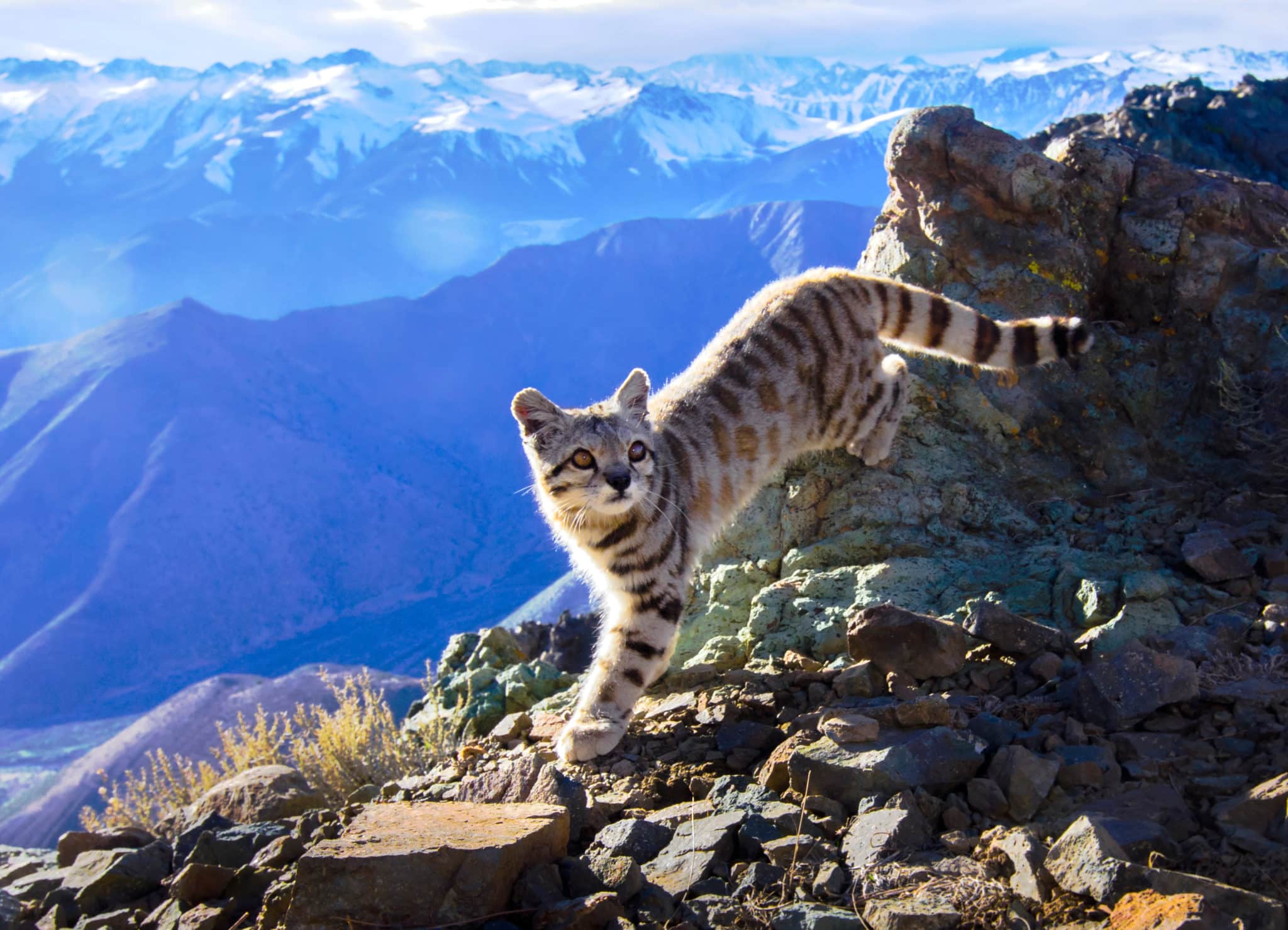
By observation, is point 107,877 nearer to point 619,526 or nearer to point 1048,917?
point 619,526

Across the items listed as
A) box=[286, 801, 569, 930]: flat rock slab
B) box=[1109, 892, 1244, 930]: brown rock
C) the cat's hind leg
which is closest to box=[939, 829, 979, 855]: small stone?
box=[1109, 892, 1244, 930]: brown rock

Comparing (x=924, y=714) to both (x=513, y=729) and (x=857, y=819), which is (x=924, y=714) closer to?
(x=857, y=819)

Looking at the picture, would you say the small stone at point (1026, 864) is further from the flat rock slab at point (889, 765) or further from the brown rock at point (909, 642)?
the brown rock at point (909, 642)

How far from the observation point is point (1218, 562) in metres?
3.83

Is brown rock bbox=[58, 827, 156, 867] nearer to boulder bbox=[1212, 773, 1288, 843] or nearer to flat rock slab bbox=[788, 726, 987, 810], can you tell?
flat rock slab bbox=[788, 726, 987, 810]

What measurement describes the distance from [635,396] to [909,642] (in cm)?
172

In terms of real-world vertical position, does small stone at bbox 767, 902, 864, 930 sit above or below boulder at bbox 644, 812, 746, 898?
above

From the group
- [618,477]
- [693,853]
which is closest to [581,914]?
[693,853]

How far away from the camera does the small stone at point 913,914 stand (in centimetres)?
225

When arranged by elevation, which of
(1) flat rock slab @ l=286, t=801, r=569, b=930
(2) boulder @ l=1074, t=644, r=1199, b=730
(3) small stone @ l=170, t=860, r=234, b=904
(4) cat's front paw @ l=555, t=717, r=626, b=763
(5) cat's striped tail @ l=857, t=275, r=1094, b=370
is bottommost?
(3) small stone @ l=170, t=860, r=234, b=904

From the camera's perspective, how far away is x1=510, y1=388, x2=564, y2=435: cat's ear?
4316 mm

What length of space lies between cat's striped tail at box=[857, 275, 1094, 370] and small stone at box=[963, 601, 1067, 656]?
1.71m

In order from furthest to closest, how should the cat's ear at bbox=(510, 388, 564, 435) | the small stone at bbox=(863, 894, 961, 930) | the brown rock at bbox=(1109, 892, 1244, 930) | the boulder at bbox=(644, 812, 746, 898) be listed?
the cat's ear at bbox=(510, 388, 564, 435)
the boulder at bbox=(644, 812, 746, 898)
the small stone at bbox=(863, 894, 961, 930)
the brown rock at bbox=(1109, 892, 1244, 930)

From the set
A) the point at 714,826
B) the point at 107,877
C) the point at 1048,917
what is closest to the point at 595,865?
the point at 714,826
